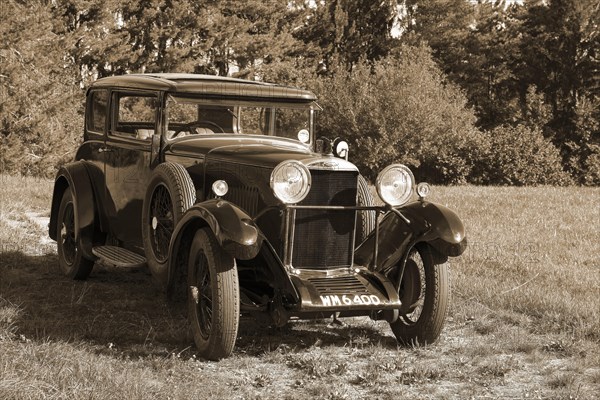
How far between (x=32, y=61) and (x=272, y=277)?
2717cm

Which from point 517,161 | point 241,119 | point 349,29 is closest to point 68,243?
point 241,119

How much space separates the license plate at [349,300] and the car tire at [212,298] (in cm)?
57

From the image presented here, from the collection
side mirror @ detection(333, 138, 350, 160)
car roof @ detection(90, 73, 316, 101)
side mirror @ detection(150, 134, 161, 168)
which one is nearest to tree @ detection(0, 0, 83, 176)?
car roof @ detection(90, 73, 316, 101)

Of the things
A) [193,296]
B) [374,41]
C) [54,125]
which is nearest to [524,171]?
[374,41]

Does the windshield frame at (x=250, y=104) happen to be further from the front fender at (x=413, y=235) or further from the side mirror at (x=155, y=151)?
the front fender at (x=413, y=235)

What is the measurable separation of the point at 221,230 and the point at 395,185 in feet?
4.31

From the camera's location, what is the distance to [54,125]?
3106 cm

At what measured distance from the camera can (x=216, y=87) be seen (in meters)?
6.59

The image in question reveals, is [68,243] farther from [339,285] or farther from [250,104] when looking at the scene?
[339,285]

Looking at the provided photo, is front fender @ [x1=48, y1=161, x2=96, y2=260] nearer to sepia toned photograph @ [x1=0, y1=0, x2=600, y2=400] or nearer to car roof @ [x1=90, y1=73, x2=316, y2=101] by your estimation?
sepia toned photograph @ [x1=0, y1=0, x2=600, y2=400]

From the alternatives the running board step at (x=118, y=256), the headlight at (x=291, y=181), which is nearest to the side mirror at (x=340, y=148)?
the headlight at (x=291, y=181)

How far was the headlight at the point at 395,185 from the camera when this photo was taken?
223 inches

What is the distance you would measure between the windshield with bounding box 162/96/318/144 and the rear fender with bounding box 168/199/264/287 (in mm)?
1233

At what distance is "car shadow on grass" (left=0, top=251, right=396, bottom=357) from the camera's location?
18.5 feet
